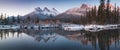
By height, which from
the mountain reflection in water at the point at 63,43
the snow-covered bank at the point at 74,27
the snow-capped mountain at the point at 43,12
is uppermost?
the snow-capped mountain at the point at 43,12

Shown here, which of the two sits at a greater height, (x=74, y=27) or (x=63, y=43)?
(x=74, y=27)

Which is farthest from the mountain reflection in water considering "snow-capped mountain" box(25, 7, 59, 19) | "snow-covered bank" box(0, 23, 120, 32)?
"snow-covered bank" box(0, 23, 120, 32)

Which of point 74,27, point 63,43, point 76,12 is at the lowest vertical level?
point 63,43

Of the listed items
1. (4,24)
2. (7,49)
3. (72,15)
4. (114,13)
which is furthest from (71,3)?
(7,49)

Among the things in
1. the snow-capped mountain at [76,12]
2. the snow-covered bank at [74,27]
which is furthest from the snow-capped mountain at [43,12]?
the snow-covered bank at [74,27]

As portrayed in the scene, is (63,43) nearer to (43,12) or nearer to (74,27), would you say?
(43,12)

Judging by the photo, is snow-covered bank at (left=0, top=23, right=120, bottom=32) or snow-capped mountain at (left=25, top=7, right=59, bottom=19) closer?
snow-capped mountain at (left=25, top=7, right=59, bottom=19)

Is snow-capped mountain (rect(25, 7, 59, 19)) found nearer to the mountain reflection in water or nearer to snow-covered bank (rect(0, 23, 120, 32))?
snow-covered bank (rect(0, 23, 120, 32))

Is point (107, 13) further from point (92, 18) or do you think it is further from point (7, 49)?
point (7, 49)

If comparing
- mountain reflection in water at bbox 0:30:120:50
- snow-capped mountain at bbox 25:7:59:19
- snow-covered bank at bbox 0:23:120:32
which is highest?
snow-capped mountain at bbox 25:7:59:19

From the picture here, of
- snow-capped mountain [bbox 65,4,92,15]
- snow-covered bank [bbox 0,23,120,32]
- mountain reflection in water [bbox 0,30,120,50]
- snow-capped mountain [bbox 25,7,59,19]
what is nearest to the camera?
mountain reflection in water [bbox 0,30,120,50]

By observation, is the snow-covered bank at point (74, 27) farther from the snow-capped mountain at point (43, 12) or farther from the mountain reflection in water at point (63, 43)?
the mountain reflection in water at point (63, 43)

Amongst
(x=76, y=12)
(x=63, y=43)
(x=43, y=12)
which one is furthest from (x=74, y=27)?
(x=63, y=43)

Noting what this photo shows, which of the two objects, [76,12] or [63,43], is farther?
[76,12]
